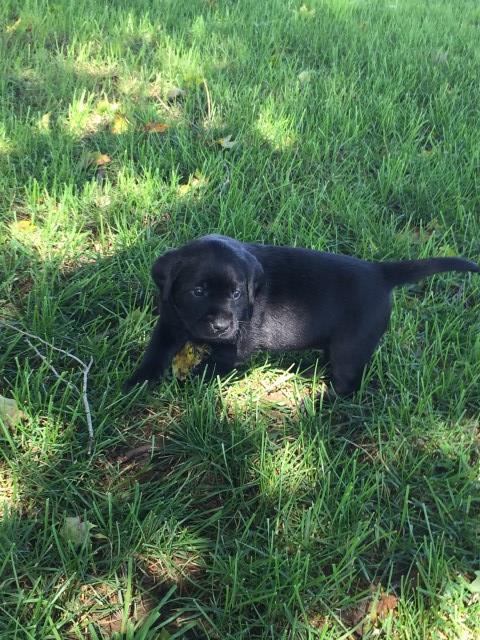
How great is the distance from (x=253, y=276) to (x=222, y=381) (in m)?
0.47

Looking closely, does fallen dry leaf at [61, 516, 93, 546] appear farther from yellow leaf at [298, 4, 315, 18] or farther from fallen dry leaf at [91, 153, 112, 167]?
yellow leaf at [298, 4, 315, 18]

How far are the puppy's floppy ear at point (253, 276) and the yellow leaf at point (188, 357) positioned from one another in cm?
34

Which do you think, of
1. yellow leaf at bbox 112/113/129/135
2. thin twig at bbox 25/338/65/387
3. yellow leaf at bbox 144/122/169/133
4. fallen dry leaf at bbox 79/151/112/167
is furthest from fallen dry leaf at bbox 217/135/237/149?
thin twig at bbox 25/338/65/387

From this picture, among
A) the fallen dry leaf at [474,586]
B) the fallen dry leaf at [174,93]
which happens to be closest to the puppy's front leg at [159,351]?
the fallen dry leaf at [474,586]

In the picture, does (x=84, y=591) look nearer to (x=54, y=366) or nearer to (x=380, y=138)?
(x=54, y=366)

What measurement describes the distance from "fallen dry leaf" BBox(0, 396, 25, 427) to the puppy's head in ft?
2.31

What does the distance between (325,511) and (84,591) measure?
78cm

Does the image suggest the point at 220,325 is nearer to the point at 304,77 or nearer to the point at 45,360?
the point at 45,360

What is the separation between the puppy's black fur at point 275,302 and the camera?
2328 mm

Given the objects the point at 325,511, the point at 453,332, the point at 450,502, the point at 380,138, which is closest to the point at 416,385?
the point at 453,332

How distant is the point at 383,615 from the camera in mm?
1782

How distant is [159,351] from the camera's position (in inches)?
97.5

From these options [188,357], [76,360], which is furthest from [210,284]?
[76,360]

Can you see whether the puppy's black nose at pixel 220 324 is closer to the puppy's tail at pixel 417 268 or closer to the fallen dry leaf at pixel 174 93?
the puppy's tail at pixel 417 268
